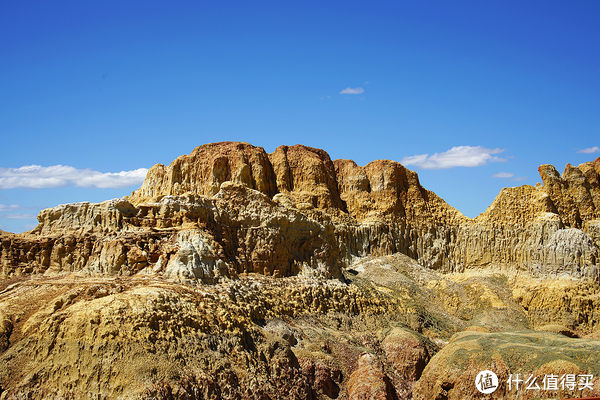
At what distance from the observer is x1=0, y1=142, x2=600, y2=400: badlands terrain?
98.8ft

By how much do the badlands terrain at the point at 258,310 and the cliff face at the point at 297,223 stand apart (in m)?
0.15

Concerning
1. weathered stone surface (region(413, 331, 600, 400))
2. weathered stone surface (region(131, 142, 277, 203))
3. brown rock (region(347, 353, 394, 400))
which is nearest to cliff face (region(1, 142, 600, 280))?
weathered stone surface (region(131, 142, 277, 203))

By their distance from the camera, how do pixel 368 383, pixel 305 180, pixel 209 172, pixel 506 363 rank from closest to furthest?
pixel 506 363
pixel 368 383
pixel 209 172
pixel 305 180

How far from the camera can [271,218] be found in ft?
158

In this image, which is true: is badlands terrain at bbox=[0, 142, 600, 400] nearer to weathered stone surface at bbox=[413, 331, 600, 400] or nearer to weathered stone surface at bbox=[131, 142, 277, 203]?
weathered stone surface at bbox=[413, 331, 600, 400]

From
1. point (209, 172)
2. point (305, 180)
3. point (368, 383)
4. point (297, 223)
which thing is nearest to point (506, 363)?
point (368, 383)

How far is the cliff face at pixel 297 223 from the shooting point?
39.0 metres

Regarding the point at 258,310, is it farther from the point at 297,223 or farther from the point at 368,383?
the point at 297,223

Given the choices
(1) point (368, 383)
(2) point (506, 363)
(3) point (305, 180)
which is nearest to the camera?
(2) point (506, 363)

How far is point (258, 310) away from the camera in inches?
1561

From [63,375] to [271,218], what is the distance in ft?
70.8

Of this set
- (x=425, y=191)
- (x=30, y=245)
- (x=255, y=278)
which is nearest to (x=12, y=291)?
(x=30, y=245)

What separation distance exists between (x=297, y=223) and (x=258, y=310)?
11659 mm

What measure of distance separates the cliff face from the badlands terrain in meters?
0.15
